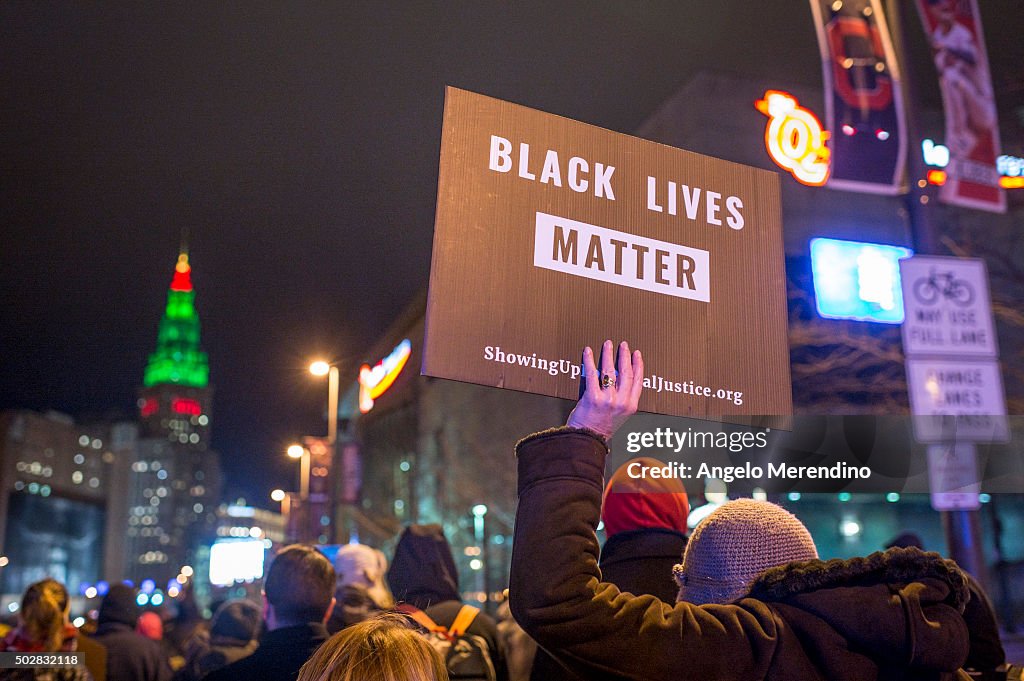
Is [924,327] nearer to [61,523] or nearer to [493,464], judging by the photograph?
[493,464]

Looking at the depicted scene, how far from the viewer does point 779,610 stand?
2.27m

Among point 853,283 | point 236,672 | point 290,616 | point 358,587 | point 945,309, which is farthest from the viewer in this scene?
Answer: point 853,283

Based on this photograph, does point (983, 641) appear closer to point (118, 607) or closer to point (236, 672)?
point (236, 672)

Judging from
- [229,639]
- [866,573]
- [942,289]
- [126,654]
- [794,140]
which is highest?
[794,140]

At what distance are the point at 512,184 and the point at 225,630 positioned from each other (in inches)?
236

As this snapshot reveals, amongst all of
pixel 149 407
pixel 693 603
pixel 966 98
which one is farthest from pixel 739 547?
pixel 149 407

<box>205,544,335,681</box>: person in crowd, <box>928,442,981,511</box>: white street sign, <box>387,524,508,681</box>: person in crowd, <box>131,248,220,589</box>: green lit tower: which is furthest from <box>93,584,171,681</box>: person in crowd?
<box>131,248,220,589</box>: green lit tower

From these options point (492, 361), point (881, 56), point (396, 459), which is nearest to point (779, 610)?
point (492, 361)

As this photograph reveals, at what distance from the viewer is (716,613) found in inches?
88.0

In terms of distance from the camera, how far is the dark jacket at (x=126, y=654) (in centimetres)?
738

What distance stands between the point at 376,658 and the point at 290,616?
2.41 meters

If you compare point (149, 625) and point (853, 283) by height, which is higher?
point (853, 283)

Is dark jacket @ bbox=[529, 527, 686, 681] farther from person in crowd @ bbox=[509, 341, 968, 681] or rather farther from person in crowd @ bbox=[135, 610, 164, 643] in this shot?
person in crowd @ bbox=[135, 610, 164, 643]

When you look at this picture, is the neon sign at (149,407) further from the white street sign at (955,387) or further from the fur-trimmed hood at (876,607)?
the fur-trimmed hood at (876,607)
